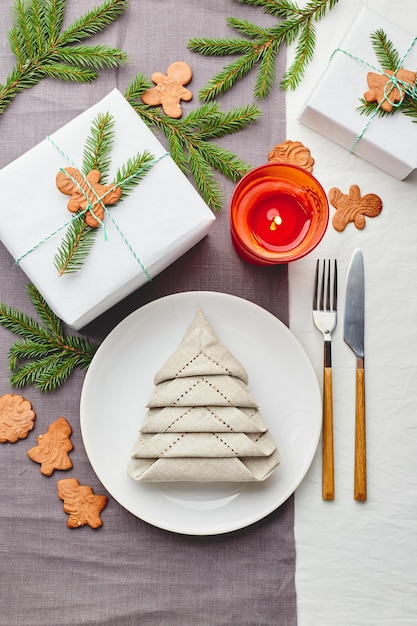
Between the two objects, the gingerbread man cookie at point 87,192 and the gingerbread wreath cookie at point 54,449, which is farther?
the gingerbread wreath cookie at point 54,449

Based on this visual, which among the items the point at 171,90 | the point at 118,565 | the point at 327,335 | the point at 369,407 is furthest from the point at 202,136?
the point at 118,565

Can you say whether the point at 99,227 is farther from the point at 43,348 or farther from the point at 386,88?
the point at 386,88

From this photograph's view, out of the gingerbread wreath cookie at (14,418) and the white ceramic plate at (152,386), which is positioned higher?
the white ceramic plate at (152,386)

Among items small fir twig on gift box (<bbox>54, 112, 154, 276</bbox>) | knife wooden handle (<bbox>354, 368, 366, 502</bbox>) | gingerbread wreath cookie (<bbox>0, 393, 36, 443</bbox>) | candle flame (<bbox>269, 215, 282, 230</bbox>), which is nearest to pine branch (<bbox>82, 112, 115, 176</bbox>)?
small fir twig on gift box (<bbox>54, 112, 154, 276</bbox>)

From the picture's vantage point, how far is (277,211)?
832 millimetres

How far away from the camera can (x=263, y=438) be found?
800 mm

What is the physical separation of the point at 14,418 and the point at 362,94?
2.20ft

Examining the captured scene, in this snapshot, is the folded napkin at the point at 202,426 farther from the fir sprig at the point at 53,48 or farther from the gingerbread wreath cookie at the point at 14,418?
the fir sprig at the point at 53,48

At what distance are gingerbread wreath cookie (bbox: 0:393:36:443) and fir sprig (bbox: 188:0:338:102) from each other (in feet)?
1.70

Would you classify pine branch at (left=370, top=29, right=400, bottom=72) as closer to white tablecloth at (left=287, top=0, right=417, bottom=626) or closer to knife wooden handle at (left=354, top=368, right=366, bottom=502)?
white tablecloth at (left=287, top=0, right=417, bottom=626)

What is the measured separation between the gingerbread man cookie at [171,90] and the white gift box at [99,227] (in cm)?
14

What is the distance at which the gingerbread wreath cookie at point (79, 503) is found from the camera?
0.86 metres

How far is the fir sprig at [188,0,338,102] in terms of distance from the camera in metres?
0.89

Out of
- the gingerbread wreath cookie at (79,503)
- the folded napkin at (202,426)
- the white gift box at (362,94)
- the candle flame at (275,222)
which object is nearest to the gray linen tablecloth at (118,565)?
the gingerbread wreath cookie at (79,503)
